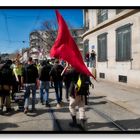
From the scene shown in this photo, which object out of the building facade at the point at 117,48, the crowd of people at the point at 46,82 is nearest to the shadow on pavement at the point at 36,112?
the crowd of people at the point at 46,82

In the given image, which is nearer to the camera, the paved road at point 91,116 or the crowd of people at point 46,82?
the paved road at point 91,116

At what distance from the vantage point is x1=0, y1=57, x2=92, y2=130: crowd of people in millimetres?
7719

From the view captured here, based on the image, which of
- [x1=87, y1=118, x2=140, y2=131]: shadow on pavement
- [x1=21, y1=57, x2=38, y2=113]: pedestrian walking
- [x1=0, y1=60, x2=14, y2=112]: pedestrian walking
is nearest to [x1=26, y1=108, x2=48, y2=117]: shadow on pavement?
[x1=21, y1=57, x2=38, y2=113]: pedestrian walking

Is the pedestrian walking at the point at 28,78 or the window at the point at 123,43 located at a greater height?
the window at the point at 123,43

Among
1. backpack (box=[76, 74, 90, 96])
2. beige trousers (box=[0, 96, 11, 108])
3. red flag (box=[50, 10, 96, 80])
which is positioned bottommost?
beige trousers (box=[0, 96, 11, 108])

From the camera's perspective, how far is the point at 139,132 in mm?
7164

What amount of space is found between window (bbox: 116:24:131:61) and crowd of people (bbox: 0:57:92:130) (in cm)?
300

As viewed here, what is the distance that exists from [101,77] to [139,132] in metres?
4.46

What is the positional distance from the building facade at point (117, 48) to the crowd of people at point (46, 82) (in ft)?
6.18

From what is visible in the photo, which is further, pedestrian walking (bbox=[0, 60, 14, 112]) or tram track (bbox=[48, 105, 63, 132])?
pedestrian walking (bbox=[0, 60, 14, 112])

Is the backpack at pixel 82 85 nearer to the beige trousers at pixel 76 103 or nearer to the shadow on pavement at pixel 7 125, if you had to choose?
the beige trousers at pixel 76 103

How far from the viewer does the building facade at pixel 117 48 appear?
11.6 metres

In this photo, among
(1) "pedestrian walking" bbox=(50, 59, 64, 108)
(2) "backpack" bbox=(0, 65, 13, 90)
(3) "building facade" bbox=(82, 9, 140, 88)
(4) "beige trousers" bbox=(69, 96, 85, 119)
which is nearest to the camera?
(4) "beige trousers" bbox=(69, 96, 85, 119)

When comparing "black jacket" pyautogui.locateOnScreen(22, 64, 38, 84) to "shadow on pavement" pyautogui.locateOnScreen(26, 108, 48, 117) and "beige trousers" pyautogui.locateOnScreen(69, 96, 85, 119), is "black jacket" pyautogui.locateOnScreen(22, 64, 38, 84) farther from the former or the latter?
"beige trousers" pyautogui.locateOnScreen(69, 96, 85, 119)
